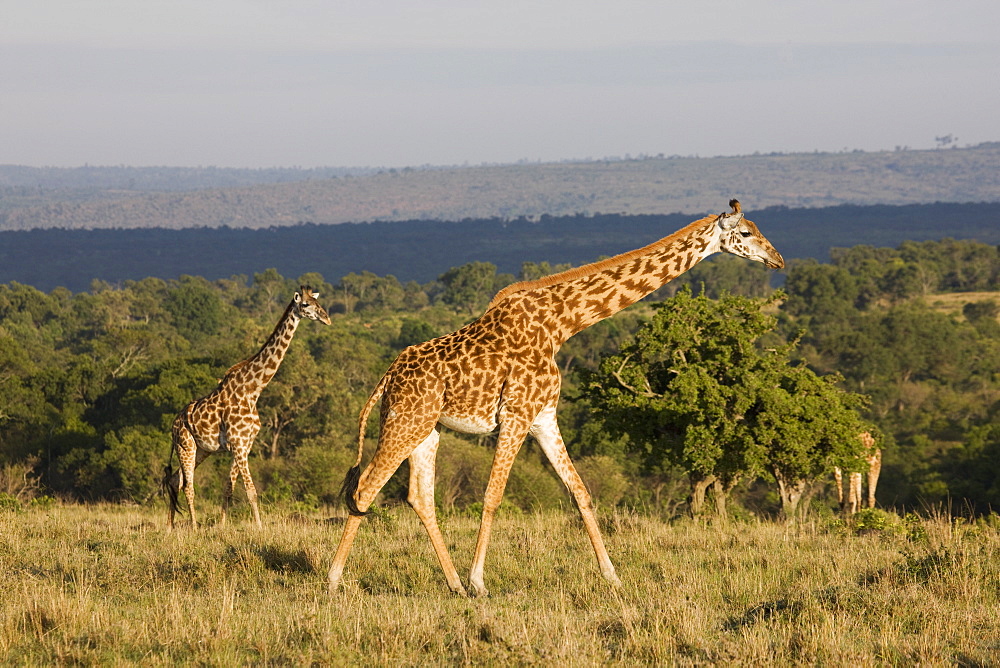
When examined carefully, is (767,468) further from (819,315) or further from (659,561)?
(819,315)

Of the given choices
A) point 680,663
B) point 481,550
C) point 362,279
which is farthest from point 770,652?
point 362,279

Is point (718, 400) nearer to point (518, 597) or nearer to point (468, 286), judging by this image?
point (518, 597)

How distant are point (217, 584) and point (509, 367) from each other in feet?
9.64

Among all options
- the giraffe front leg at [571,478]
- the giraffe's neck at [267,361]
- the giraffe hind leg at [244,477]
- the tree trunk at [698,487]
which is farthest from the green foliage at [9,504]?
the tree trunk at [698,487]

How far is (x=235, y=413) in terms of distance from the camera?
1407 cm

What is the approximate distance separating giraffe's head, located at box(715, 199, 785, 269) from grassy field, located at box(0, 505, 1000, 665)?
101 inches

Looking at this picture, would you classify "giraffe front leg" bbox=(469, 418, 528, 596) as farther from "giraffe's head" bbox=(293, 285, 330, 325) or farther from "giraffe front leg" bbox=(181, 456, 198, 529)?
"giraffe's head" bbox=(293, 285, 330, 325)

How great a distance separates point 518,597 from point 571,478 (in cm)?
117

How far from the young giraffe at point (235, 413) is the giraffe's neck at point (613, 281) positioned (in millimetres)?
5856

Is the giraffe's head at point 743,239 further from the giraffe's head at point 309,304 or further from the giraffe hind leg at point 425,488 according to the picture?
the giraffe's head at point 309,304

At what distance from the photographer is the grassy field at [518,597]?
6141 mm

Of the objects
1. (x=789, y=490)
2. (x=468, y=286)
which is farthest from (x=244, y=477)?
(x=468, y=286)

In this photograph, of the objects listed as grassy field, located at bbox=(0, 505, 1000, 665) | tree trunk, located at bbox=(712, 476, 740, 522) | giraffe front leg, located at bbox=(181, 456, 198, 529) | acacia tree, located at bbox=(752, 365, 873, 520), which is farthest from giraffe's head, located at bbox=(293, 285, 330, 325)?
tree trunk, located at bbox=(712, 476, 740, 522)

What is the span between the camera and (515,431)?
8.22 m
